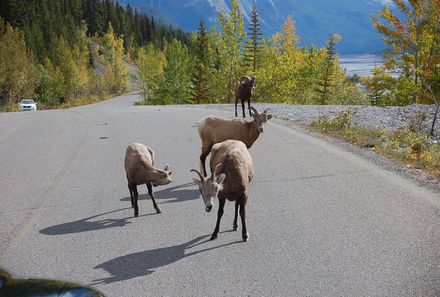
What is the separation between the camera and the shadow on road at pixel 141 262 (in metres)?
5.12

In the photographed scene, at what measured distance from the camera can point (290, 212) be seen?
701cm

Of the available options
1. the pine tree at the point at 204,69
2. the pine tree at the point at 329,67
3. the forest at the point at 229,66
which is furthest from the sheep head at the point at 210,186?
the pine tree at the point at 329,67

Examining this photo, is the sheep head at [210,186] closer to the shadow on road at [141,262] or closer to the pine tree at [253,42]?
the shadow on road at [141,262]

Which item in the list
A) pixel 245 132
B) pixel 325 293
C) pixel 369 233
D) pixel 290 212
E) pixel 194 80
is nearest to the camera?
pixel 325 293

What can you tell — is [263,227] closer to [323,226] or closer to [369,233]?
[323,226]

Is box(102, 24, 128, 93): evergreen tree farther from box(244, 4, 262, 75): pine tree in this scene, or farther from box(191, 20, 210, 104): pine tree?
box(244, 4, 262, 75): pine tree

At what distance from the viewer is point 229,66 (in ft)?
135

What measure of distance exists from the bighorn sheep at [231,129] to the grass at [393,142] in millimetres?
3982

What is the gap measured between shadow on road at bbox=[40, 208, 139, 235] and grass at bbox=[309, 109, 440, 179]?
Result: 275 inches

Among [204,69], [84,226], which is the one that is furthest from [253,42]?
[84,226]

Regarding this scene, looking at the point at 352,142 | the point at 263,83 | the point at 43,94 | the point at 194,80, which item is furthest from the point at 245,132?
the point at 43,94

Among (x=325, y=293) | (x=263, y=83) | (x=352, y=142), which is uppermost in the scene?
(x=263, y=83)

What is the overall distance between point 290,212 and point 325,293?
2.43 meters

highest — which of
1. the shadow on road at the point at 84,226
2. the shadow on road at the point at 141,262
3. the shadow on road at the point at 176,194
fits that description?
the shadow on road at the point at 176,194
